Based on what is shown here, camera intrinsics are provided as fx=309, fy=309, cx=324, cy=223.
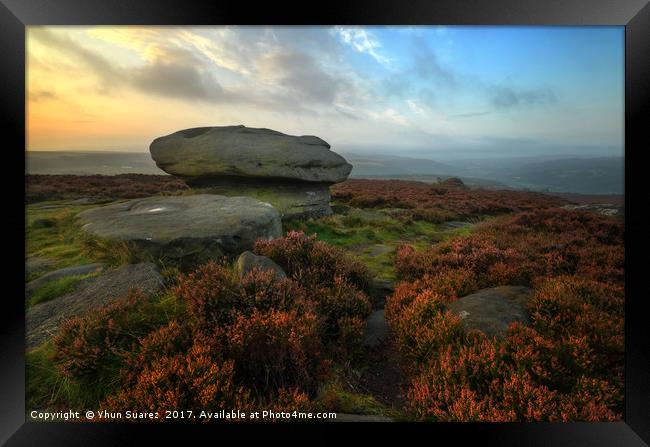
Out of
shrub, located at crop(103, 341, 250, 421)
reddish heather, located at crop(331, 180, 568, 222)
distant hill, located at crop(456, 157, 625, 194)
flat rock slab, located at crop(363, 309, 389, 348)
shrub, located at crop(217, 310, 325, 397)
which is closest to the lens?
shrub, located at crop(103, 341, 250, 421)

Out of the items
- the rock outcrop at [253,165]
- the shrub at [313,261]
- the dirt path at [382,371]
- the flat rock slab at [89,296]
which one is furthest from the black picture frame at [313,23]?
the rock outcrop at [253,165]

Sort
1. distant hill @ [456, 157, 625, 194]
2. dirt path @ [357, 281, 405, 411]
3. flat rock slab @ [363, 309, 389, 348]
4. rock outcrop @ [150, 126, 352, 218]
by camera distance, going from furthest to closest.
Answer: rock outcrop @ [150, 126, 352, 218] < distant hill @ [456, 157, 625, 194] < flat rock slab @ [363, 309, 389, 348] < dirt path @ [357, 281, 405, 411]

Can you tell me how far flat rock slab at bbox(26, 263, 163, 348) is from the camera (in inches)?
142

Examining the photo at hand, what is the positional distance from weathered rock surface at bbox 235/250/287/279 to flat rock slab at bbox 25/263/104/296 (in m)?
2.35

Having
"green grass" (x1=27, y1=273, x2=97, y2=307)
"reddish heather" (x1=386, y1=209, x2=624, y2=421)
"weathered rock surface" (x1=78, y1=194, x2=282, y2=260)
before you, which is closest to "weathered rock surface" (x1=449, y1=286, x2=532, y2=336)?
"reddish heather" (x1=386, y1=209, x2=624, y2=421)

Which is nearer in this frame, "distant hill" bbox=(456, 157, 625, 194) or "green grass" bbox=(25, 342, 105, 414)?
"green grass" bbox=(25, 342, 105, 414)

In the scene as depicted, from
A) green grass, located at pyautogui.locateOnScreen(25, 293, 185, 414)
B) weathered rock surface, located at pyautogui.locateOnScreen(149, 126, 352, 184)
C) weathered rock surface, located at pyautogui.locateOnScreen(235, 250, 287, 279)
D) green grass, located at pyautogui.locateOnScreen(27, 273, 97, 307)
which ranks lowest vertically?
green grass, located at pyautogui.locateOnScreen(25, 293, 185, 414)

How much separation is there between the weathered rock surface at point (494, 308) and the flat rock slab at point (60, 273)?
5.28m

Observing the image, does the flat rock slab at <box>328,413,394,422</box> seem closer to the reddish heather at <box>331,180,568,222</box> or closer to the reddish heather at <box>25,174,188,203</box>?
the reddish heather at <box>331,180,568,222</box>

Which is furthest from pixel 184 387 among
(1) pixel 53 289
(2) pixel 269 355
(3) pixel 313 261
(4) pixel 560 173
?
(4) pixel 560 173

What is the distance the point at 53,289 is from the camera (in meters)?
4.07

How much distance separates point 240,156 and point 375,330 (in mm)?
8295

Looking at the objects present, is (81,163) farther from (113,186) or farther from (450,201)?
(450,201)

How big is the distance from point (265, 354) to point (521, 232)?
6.06 m
